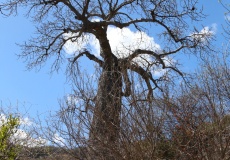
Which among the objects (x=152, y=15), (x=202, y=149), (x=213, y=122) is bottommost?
(x=202, y=149)

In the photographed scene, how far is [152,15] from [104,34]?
1366 millimetres

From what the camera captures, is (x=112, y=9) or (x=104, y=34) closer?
(x=104, y=34)

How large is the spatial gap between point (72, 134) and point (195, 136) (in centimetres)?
174

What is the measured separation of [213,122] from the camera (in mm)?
5148

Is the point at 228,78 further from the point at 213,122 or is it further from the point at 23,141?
the point at 23,141

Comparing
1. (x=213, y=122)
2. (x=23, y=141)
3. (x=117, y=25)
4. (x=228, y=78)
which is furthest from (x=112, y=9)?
(x=213, y=122)

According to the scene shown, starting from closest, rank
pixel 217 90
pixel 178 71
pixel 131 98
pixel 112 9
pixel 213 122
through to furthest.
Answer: pixel 131 98 < pixel 213 122 < pixel 217 90 < pixel 112 9 < pixel 178 71

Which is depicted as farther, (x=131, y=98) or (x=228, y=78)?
(x=228, y=78)

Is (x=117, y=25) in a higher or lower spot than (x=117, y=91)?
higher

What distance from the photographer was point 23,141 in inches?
369

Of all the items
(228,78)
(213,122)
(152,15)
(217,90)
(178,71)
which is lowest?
(213,122)

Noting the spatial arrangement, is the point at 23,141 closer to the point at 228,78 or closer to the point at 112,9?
the point at 112,9

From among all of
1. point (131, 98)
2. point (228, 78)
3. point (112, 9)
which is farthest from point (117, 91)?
point (112, 9)

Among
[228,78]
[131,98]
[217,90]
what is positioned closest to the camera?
[131,98]
